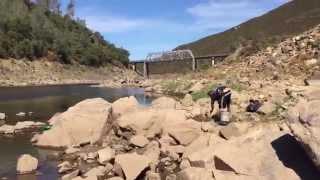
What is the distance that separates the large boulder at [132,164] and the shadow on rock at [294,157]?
17.9 feet

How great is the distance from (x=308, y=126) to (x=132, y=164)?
25.9ft

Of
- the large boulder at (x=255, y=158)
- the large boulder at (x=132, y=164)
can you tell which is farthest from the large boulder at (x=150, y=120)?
the large boulder at (x=255, y=158)

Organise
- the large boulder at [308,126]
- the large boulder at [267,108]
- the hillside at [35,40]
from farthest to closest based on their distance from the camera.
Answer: the hillside at [35,40]
the large boulder at [267,108]
the large boulder at [308,126]

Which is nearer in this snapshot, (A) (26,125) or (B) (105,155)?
(B) (105,155)

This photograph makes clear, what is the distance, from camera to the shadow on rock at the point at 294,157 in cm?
1622

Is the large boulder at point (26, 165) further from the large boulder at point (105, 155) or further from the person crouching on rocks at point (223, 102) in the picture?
the person crouching on rocks at point (223, 102)

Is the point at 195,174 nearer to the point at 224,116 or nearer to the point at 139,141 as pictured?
the point at 139,141

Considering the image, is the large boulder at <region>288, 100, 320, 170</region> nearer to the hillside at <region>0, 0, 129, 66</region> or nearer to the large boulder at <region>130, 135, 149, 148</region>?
the large boulder at <region>130, 135, 149, 148</region>

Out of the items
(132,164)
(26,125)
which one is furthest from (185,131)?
(26,125)

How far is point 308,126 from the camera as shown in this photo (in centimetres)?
1545

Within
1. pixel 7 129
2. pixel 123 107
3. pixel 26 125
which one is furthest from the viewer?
pixel 26 125

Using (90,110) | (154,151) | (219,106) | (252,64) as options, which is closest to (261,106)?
(219,106)

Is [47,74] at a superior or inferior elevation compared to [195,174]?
inferior

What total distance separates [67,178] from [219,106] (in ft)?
37.6
